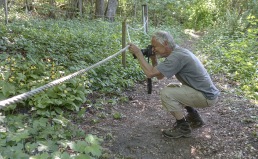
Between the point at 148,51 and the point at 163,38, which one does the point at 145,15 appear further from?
the point at 163,38

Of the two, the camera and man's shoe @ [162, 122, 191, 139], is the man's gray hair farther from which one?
man's shoe @ [162, 122, 191, 139]

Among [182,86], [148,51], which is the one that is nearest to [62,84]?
[148,51]

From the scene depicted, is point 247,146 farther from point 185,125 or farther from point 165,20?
point 165,20

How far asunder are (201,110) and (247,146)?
1.39 metres

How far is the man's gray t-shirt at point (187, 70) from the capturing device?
11.2ft

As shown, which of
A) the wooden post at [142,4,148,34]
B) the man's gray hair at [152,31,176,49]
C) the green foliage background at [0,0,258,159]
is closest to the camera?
the green foliage background at [0,0,258,159]

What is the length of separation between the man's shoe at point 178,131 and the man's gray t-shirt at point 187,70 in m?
0.48

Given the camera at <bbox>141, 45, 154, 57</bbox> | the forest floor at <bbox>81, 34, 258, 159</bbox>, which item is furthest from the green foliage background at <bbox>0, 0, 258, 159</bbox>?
the camera at <bbox>141, 45, 154, 57</bbox>

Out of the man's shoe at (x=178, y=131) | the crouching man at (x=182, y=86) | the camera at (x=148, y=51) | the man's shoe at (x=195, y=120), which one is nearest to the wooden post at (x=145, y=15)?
the camera at (x=148, y=51)

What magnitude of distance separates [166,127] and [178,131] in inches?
14.9

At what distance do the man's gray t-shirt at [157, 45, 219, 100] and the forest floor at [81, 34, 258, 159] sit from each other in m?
0.61

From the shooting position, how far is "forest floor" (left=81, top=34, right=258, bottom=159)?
319 cm

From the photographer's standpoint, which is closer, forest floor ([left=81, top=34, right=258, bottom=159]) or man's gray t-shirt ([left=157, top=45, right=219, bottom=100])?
forest floor ([left=81, top=34, right=258, bottom=159])

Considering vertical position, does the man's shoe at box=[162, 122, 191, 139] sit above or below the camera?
below
